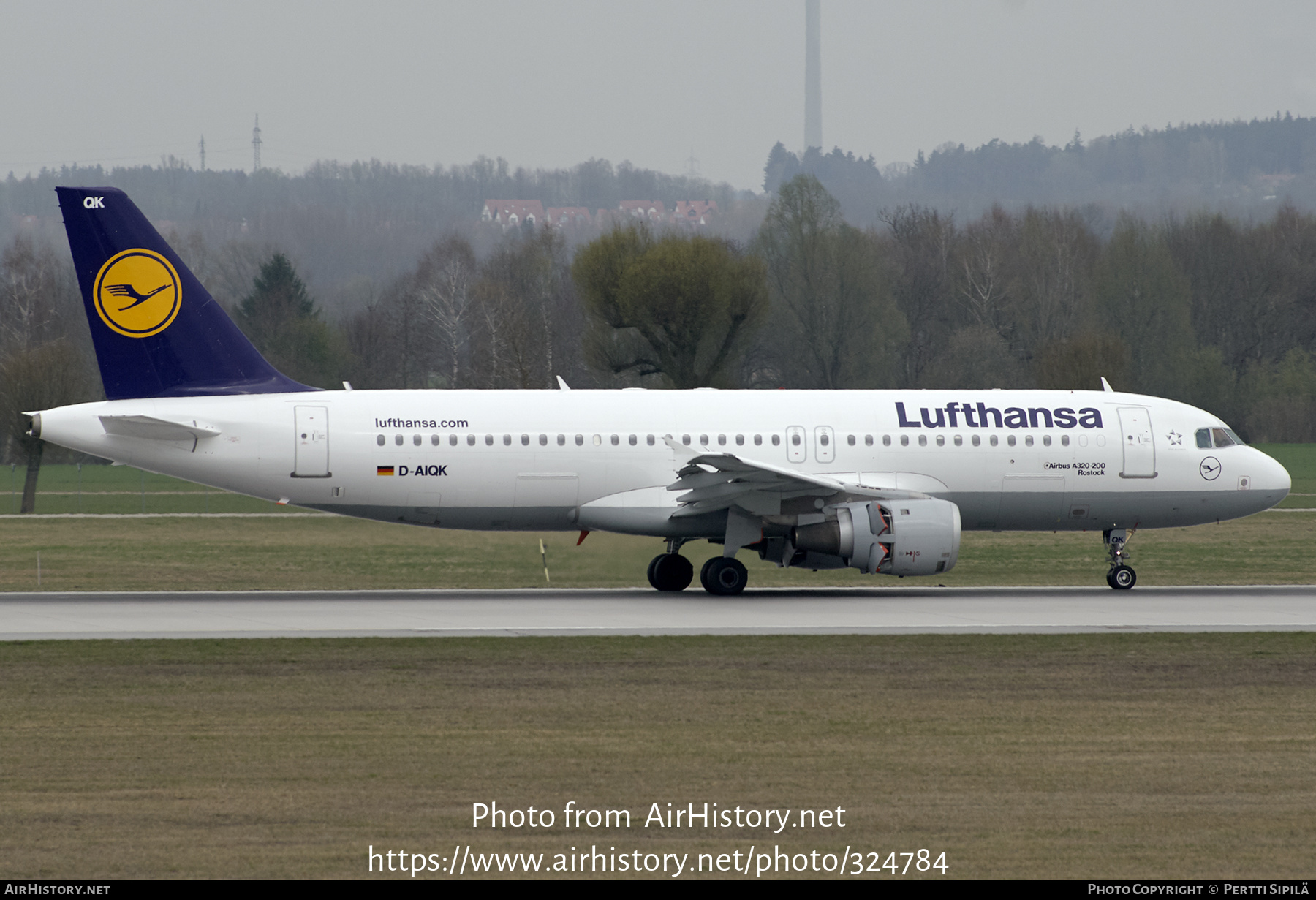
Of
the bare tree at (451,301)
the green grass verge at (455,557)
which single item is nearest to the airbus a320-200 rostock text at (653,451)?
the green grass verge at (455,557)

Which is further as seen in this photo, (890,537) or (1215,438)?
(1215,438)

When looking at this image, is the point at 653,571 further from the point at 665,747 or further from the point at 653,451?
the point at 665,747

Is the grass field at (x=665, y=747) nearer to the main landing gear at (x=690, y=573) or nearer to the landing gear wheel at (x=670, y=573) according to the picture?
the main landing gear at (x=690, y=573)

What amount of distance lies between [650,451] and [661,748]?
45.2 ft

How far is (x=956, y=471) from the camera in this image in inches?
1086

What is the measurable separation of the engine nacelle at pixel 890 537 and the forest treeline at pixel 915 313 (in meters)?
42.0

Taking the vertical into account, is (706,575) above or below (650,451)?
below

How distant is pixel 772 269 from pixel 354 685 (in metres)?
69.1

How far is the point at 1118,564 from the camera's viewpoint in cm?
2806

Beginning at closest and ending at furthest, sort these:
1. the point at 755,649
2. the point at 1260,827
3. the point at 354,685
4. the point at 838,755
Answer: the point at 1260,827, the point at 838,755, the point at 354,685, the point at 755,649

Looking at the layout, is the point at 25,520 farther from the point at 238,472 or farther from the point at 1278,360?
the point at 1278,360

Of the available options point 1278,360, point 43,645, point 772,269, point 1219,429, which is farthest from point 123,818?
point 1278,360

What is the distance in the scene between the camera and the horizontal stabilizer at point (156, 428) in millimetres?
25172

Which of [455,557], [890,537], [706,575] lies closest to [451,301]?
[455,557]
